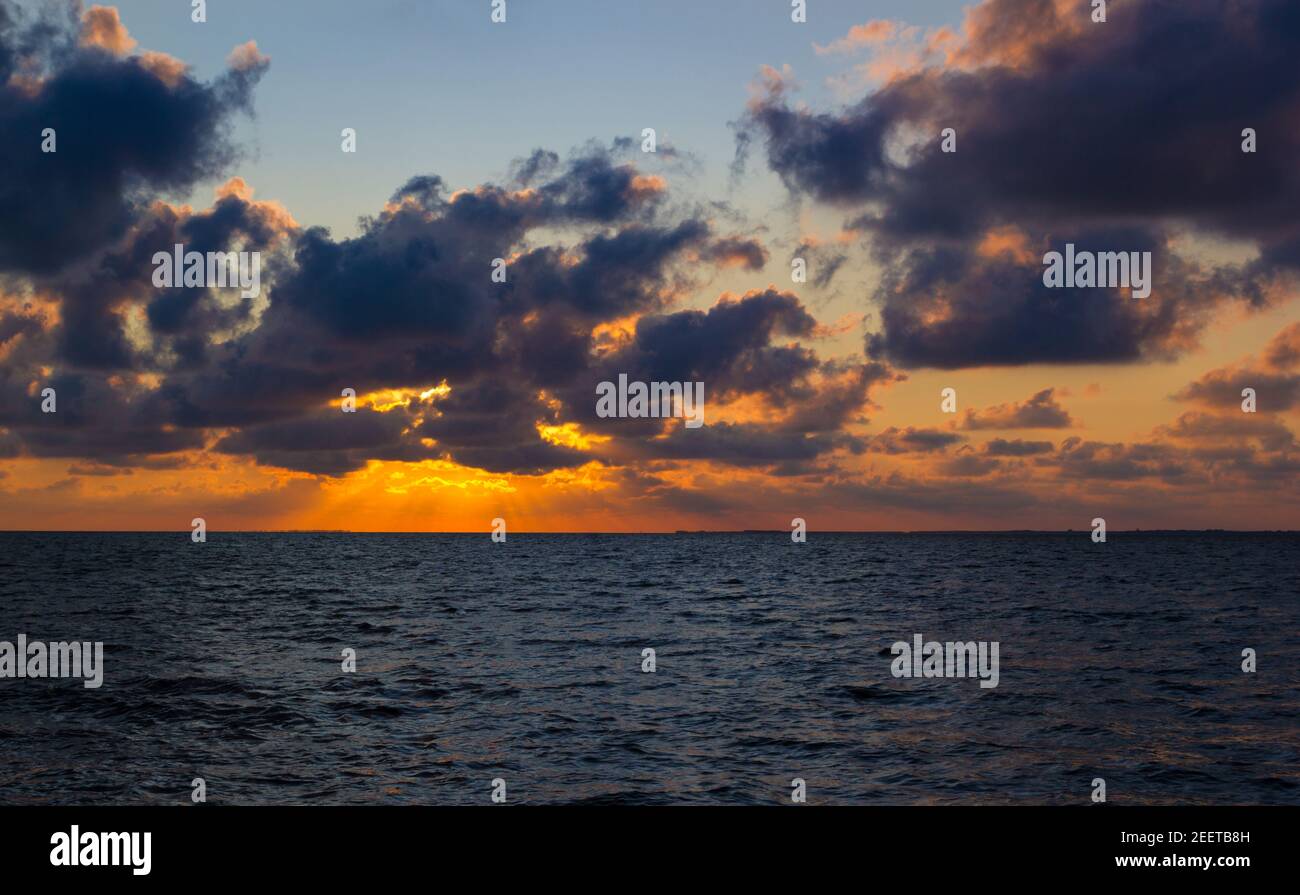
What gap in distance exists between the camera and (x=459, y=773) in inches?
856

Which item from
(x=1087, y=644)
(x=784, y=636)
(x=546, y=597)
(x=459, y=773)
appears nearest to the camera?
(x=459, y=773)

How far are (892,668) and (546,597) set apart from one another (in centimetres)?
4413

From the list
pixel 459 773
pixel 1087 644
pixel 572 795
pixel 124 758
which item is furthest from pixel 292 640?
pixel 1087 644

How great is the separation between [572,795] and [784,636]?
29.8 meters

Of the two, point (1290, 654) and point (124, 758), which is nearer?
point (124, 758)
